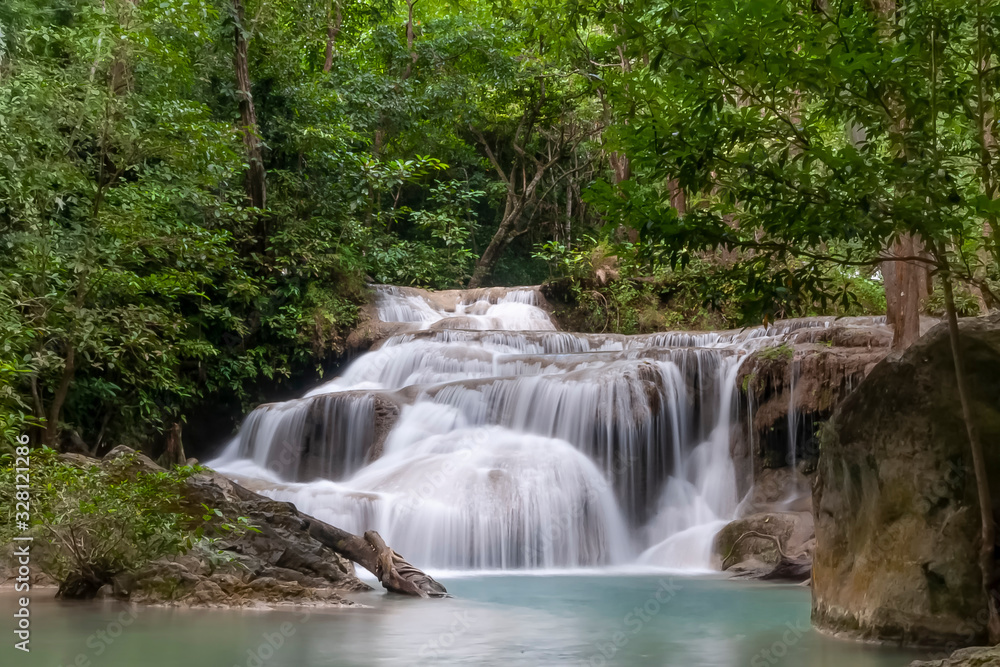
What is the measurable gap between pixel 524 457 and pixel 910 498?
24.3 ft

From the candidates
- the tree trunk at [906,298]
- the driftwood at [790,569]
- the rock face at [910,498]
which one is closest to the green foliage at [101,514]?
the rock face at [910,498]

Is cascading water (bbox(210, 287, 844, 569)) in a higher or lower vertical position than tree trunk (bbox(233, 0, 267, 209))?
lower

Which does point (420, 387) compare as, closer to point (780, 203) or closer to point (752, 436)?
point (752, 436)

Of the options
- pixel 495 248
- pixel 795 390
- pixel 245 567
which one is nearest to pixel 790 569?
pixel 795 390

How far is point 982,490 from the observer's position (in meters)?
5.02

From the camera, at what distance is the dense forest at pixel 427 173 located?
4633 millimetres

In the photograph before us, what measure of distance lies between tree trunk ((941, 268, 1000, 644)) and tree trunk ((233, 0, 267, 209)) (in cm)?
1239

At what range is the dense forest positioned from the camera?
4633 mm

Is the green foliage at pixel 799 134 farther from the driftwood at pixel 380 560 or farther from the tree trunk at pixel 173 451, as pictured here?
the tree trunk at pixel 173 451

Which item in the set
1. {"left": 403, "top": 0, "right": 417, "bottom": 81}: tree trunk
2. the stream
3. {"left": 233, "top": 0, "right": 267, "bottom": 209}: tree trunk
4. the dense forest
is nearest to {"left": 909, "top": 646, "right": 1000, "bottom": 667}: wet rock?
the stream

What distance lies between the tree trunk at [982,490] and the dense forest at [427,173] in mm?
254

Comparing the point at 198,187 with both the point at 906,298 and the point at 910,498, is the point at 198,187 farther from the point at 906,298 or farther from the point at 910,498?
the point at 910,498

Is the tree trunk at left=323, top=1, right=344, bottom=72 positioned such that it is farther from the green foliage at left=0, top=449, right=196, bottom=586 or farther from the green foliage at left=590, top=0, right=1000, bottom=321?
the green foliage at left=590, top=0, right=1000, bottom=321

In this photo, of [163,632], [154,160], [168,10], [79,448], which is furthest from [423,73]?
[163,632]
